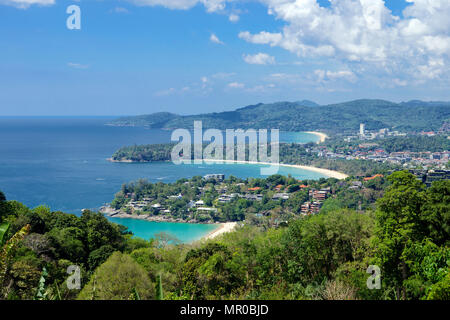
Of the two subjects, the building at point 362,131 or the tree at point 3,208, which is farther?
the building at point 362,131

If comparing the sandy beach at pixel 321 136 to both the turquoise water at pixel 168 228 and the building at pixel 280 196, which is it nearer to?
the building at pixel 280 196

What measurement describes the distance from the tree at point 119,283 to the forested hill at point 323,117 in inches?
2333

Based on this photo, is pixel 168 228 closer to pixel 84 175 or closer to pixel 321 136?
pixel 84 175

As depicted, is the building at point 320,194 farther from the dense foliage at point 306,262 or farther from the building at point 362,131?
the building at point 362,131

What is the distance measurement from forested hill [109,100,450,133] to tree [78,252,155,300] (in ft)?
194

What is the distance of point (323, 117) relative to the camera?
74.4m

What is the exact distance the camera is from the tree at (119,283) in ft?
16.0

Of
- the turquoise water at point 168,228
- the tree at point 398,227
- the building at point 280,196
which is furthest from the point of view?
the building at point 280,196

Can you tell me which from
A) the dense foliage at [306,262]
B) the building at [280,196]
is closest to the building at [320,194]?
the building at [280,196]

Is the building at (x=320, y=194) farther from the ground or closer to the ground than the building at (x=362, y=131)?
closer to the ground

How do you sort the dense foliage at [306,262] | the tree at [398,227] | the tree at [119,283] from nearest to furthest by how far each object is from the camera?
the dense foliage at [306,262] < the tree at [398,227] < the tree at [119,283]

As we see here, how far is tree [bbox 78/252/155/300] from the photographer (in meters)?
4.88

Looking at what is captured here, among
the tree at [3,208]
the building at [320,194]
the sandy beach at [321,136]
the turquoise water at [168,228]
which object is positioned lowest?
the turquoise water at [168,228]

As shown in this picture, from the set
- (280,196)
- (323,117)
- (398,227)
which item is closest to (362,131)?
(323,117)
